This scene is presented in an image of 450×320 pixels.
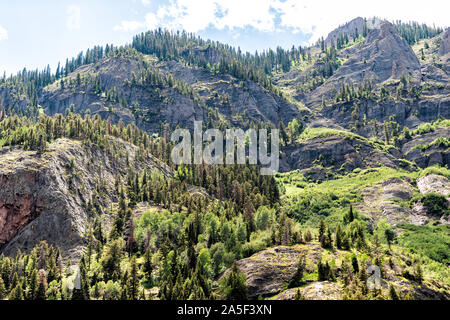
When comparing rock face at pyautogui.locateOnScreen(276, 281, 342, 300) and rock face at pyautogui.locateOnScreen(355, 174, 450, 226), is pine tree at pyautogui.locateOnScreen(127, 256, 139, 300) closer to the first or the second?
rock face at pyautogui.locateOnScreen(276, 281, 342, 300)

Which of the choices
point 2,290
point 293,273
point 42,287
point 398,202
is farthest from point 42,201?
point 398,202

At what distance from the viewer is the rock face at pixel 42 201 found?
12812cm

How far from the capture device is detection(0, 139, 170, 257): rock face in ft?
420

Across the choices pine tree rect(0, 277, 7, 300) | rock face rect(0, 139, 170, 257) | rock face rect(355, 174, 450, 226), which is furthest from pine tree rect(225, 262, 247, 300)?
rock face rect(355, 174, 450, 226)

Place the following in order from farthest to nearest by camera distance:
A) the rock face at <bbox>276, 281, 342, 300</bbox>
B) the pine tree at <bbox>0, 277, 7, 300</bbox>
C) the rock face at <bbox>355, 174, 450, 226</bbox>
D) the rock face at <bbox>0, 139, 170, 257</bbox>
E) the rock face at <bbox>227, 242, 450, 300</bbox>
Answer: the rock face at <bbox>355, 174, 450, 226</bbox>, the rock face at <bbox>0, 139, 170, 257</bbox>, the pine tree at <bbox>0, 277, 7, 300</bbox>, the rock face at <bbox>227, 242, 450, 300</bbox>, the rock face at <bbox>276, 281, 342, 300</bbox>

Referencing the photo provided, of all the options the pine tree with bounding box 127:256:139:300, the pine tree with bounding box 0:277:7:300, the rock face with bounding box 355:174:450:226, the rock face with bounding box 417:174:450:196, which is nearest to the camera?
the pine tree with bounding box 127:256:139:300

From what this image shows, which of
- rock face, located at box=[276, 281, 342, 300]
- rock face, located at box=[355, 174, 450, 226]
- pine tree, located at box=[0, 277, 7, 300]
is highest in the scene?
rock face, located at box=[355, 174, 450, 226]

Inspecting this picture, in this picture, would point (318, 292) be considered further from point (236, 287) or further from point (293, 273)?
point (236, 287)

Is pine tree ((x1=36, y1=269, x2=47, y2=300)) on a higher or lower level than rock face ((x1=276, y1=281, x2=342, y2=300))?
lower

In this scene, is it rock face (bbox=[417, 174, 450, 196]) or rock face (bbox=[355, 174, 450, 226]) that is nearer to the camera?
rock face (bbox=[355, 174, 450, 226])
